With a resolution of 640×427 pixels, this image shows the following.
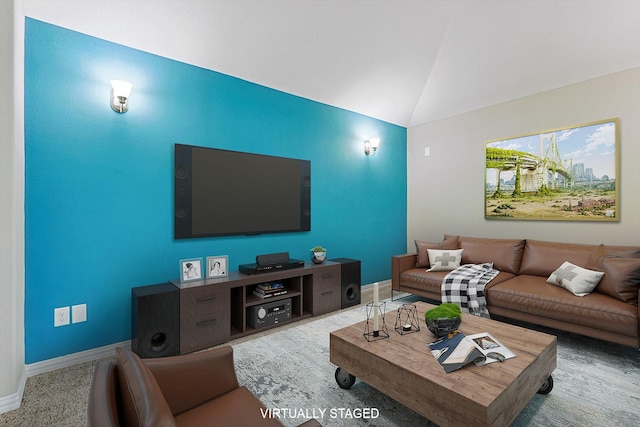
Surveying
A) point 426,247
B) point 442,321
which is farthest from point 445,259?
point 442,321

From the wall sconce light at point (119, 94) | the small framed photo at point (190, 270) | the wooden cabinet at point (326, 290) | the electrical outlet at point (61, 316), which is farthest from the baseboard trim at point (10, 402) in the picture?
the wooden cabinet at point (326, 290)

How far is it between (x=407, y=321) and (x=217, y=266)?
1.74m

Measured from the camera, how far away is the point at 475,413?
1.29m

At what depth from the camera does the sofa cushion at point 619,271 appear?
246cm

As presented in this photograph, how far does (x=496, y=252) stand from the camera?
3635 millimetres

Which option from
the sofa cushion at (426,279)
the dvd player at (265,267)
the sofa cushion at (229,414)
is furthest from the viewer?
the sofa cushion at (426,279)

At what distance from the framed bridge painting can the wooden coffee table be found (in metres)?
2.22

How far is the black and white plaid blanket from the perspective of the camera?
3.04 meters

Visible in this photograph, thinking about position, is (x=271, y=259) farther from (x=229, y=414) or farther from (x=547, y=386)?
(x=547, y=386)

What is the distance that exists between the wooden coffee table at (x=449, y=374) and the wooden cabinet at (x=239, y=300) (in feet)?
3.84

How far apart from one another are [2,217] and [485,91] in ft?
15.6

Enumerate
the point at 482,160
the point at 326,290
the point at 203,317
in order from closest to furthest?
the point at 203,317 → the point at 326,290 → the point at 482,160

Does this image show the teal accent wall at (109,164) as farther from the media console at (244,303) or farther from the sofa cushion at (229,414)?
the sofa cushion at (229,414)

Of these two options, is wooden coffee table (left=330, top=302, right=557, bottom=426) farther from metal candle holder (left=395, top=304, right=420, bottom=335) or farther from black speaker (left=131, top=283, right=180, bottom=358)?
black speaker (left=131, top=283, right=180, bottom=358)
